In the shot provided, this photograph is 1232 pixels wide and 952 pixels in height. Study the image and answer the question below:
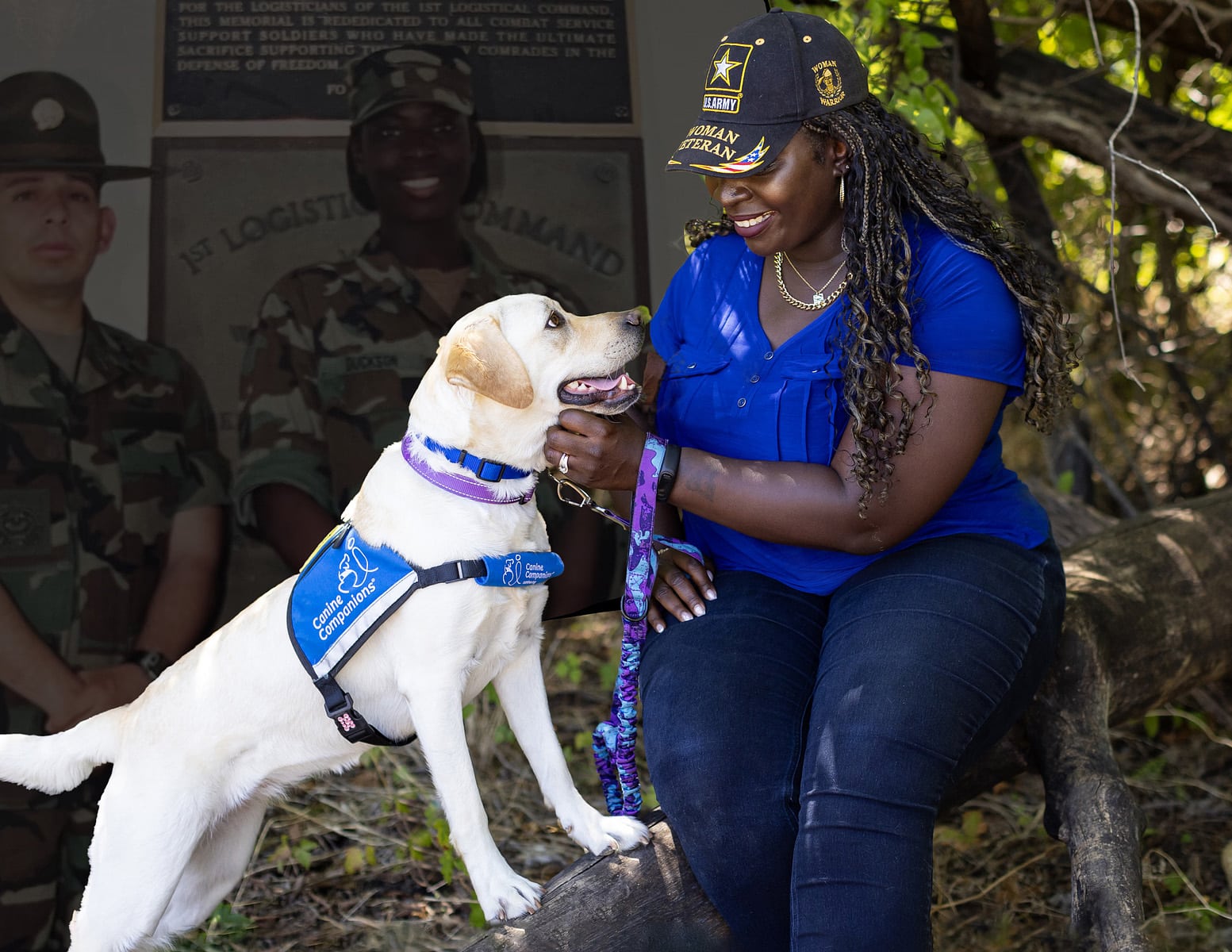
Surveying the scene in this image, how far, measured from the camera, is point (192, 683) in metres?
2.41

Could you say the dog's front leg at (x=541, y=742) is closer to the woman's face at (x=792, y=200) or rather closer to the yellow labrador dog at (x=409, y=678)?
the yellow labrador dog at (x=409, y=678)

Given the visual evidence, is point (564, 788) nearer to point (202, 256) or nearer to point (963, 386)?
point (963, 386)

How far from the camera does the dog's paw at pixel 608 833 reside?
2.41 meters

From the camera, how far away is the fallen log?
233 centimetres

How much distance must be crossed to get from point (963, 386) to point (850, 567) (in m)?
0.48

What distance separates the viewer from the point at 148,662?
3.11 metres

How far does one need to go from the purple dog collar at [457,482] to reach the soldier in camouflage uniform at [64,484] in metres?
1.09

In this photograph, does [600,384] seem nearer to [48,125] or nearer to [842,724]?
[842,724]

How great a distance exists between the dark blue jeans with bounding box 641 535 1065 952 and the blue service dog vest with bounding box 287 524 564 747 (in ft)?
1.60

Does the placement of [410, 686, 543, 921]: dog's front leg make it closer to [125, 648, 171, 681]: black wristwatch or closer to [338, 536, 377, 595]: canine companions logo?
[338, 536, 377, 595]: canine companions logo

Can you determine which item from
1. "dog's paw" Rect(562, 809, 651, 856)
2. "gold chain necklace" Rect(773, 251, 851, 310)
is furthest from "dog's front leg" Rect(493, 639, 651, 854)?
"gold chain necklace" Rect(773, 251, 851, 310)

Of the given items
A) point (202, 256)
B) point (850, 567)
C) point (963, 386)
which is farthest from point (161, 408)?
point (963, 386)

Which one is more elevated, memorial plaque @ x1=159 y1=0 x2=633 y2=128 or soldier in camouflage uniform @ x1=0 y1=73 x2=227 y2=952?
memorial plaque @ x1=159 y1=0 x2=633 y2=128

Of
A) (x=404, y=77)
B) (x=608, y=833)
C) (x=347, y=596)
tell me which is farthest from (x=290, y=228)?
(x=608, y=833)
